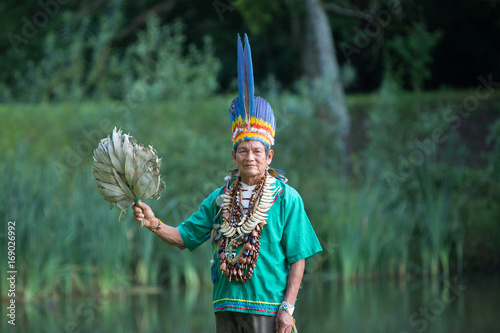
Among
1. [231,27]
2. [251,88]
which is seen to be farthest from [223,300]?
[231,27]

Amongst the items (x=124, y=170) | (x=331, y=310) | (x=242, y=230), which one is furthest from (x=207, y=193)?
(x=124, y=170)

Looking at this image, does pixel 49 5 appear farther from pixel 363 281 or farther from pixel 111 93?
pixel 363 281

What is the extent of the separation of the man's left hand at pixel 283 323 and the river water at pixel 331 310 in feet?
10.0

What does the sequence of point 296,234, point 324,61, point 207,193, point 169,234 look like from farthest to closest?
1. point 324,61
2. point 207,193
3. point 169,234
4. point 296,234

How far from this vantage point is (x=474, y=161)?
12000 millimetres

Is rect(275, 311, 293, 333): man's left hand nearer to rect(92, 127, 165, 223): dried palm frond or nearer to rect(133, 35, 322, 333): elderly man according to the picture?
rect(133, 35, 322, 333): elderly man

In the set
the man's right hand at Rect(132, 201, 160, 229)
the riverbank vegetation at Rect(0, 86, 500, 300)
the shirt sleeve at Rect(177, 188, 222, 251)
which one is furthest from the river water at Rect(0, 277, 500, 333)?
the man's right hand at Rect(132, 201, 160, 229)

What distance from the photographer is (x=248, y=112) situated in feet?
10.2

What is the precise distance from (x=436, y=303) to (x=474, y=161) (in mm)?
5622

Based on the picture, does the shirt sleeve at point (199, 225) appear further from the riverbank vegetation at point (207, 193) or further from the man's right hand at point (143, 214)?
the riverbank vegetation at point (207, 193)

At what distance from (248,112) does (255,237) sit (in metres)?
0.50

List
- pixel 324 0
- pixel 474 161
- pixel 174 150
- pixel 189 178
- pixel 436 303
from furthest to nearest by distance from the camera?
pixel 324 0 < pixel 474 161 < pixel 174 150 < pixel 189 178 < pixel 436 303

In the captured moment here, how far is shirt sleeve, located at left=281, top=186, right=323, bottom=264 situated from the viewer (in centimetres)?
305

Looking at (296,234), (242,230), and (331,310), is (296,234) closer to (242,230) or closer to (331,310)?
(242,230)
